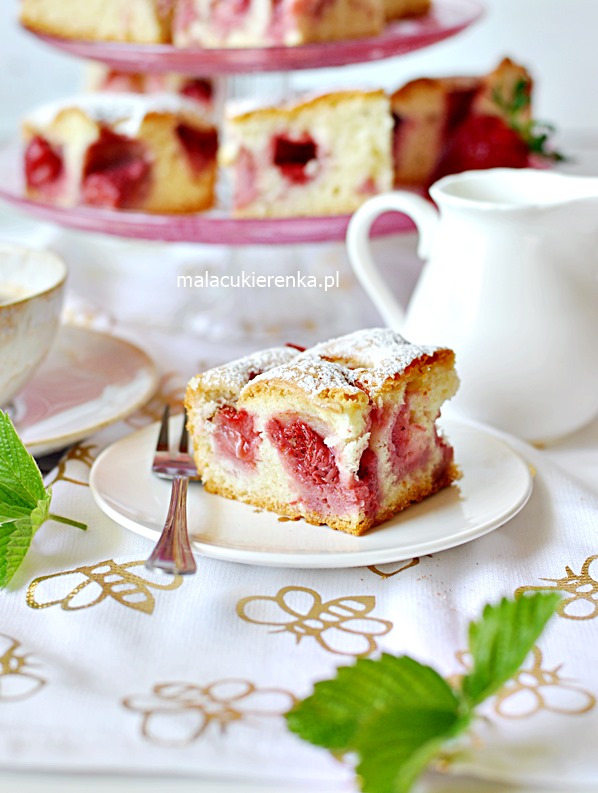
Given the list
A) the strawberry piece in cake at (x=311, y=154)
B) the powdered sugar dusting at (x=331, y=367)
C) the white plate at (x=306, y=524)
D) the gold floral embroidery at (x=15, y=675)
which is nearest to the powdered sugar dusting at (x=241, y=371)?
the powdered sugar dusting at (x=331, y=367)

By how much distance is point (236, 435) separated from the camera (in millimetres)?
1062

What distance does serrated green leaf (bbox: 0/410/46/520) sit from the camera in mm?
1016

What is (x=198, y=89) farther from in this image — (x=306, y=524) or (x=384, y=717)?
(x=384, y=717)

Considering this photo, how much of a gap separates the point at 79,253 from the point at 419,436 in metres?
1.19

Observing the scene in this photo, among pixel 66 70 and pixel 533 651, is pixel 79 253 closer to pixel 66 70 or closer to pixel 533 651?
pixel 66 70

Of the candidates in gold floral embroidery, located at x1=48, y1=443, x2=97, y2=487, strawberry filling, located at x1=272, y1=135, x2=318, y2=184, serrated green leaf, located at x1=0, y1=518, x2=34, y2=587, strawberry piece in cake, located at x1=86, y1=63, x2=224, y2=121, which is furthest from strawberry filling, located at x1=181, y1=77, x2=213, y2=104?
serrated green leaf, located at x1=0, y1=518, x2=34, y2=587

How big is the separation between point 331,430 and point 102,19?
1075mm

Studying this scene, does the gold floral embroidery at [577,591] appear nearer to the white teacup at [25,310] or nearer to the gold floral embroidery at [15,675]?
the gold floral embroidery at [15,675]

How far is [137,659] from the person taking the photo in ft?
2.77

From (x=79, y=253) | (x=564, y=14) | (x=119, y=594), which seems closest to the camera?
(x=119, y=594)

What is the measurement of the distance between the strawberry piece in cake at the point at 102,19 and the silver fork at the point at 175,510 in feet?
2.60

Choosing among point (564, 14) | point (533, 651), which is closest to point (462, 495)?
point (533, 651)

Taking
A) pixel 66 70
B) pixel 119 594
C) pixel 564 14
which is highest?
pixel 564 14

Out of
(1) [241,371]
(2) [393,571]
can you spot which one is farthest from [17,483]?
(2) [393,571]
